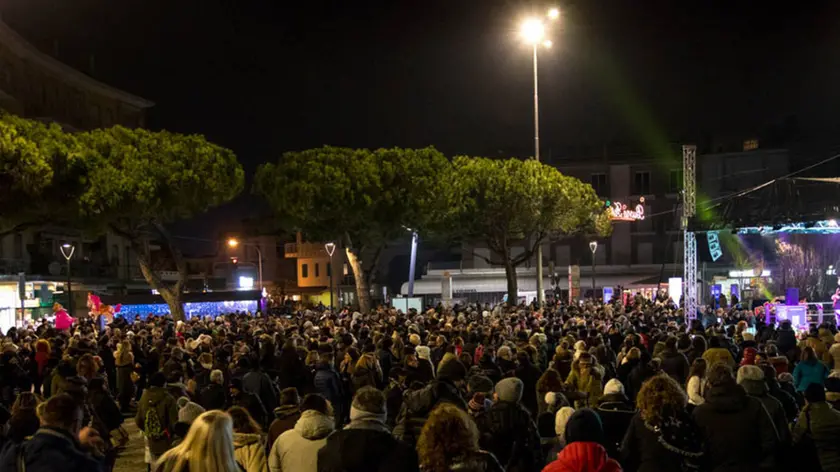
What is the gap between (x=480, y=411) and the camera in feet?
21.8

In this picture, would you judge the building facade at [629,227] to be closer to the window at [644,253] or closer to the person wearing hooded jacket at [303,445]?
the window at [644,253]

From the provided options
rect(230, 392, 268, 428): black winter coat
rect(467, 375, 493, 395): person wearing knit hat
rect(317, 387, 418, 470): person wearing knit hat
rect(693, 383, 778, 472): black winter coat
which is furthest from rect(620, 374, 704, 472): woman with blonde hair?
rect(230, 392, 268, 428): black winter coat

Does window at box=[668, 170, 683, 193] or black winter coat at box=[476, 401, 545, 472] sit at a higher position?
window at box=[668, 170, 683, 193]

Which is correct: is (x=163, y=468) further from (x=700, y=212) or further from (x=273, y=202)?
(x=273, y=202)

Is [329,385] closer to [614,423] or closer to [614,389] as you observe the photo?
[614,389]

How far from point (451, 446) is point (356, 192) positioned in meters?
29.9

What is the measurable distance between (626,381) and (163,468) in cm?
758

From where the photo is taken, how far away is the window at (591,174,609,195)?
57.7m

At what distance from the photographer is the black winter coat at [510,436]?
19.6 ft

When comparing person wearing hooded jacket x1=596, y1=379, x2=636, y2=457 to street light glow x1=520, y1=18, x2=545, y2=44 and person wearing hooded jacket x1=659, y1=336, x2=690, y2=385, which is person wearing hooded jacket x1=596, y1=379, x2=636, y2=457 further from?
street light glow x1=520, y1=18, x2=545, y2=44

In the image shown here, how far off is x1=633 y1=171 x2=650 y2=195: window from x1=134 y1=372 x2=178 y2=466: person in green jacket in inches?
2086

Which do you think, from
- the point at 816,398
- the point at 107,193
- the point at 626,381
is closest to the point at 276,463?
the point at 816,398

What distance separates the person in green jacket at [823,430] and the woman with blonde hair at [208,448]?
4471 mm

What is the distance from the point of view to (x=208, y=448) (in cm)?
404
